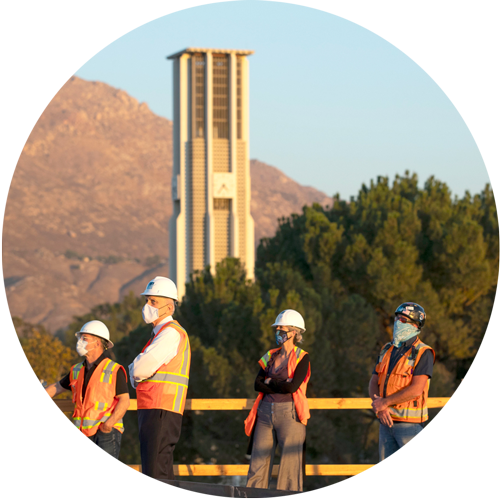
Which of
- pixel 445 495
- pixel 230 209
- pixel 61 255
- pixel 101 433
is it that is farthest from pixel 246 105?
pixel 61 255

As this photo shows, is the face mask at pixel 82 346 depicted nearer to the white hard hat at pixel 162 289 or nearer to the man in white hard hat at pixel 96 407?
the man in white hard hat at pixel 96 407

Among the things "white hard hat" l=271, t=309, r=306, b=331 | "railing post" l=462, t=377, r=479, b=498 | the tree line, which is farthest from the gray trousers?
the tree line

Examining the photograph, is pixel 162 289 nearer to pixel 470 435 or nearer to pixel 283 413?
pixel 283 413

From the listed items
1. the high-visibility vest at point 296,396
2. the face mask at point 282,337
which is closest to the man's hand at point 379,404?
the high-visibility vest at point 296,396

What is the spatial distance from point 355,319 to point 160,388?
44.5 ft

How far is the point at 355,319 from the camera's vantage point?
18.9 meters

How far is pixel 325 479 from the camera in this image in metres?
22.1

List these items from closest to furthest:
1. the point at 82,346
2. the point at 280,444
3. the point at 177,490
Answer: the point at 177,490 → the point at 82,346 → the point at 280,444

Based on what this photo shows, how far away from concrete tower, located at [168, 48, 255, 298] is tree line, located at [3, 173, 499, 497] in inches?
821

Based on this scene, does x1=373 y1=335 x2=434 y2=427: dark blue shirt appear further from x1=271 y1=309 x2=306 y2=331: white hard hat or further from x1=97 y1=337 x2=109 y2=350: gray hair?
x1=97 y1=337 x2=109 y2=350: gray hair

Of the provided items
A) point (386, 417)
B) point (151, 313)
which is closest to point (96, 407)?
point (151, 313)

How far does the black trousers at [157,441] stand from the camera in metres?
5.67

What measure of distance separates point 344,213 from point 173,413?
18.6m

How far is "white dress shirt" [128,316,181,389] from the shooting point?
5641 mm
